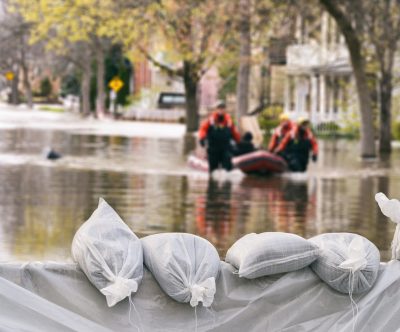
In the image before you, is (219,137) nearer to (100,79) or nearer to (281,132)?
(281,132)

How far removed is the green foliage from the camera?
140m

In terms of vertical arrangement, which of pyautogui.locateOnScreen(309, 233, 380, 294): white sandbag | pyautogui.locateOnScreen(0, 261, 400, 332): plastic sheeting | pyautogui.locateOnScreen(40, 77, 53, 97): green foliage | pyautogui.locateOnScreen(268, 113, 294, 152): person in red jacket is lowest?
pyautogui.locateOnScreen(40, 77, 53, 97): green foliage

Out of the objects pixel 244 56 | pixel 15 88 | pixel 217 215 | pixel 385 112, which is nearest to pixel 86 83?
pixel 15 88

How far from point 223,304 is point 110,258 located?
24.4 inches

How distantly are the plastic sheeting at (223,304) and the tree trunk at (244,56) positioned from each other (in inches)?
1337

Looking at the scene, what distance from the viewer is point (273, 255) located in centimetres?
629

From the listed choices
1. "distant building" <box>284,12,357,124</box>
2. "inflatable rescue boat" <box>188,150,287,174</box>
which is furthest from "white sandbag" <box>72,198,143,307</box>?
"distant building" <box>284,12,357,124</box>

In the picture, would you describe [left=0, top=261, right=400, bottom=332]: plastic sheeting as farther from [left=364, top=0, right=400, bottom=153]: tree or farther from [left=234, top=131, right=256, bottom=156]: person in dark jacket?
[left=364, top=0, right=400, bottom=153]: tree

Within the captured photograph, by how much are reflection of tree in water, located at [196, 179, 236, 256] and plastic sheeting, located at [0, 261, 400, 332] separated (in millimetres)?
6267

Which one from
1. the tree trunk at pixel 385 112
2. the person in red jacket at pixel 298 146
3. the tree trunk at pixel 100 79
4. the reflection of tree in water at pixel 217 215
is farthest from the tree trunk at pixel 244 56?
the tree trunk at pixel 100 79

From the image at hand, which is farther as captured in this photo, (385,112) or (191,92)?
(191,92)

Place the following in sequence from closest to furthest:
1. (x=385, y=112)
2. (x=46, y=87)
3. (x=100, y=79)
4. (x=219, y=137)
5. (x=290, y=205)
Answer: (x=290, y=205) < (x=219, y=137) < (x=385, y=112) < (x=100, y=79) < (x=46, y=87)

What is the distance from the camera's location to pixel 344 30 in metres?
35.0

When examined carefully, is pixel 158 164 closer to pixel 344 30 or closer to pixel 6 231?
pixel 344 30
